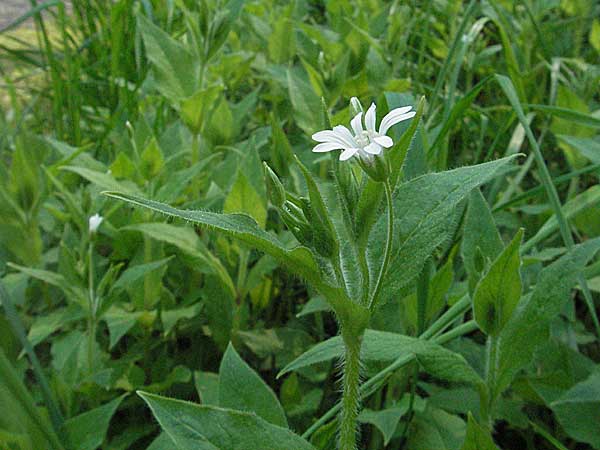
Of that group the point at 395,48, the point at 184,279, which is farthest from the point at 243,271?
the point at 395,48

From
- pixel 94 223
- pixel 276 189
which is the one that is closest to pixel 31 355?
pixel 276 189

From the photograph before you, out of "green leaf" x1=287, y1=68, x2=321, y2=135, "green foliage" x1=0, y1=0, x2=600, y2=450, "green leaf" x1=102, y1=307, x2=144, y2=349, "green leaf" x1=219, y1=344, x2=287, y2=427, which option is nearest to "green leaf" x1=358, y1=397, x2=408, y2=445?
"green foliage" x1=0, y1=0, x2=600, y2=450

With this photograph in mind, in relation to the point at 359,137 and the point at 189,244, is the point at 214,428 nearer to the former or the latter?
the point at 359,137

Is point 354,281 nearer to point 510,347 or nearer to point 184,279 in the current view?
point 510,347

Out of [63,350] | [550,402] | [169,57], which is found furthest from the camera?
[169,57]

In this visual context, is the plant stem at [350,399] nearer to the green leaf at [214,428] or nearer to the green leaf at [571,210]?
the green leaf at [214,428]

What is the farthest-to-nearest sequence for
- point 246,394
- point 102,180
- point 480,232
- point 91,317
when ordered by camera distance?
1. point 102,180
2. point 91,317
3. point 480,232
4. point 246,394
